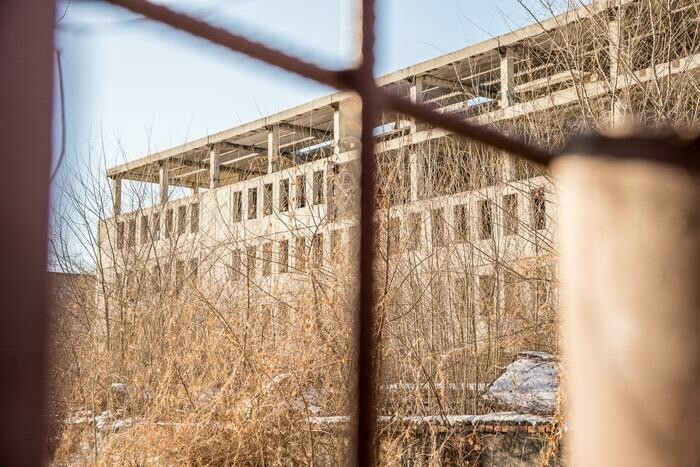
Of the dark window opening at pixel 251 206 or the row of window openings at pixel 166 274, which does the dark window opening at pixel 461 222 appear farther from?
the row of window openings at pixel 166 274

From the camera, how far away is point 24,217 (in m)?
0.33

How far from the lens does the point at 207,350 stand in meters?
3.36

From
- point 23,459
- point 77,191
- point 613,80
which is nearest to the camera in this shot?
point 23,459

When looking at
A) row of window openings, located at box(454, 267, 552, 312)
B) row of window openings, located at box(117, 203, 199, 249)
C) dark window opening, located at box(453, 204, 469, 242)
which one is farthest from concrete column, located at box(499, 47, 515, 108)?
row of window openings, located at box(117, 203, 199, 249)

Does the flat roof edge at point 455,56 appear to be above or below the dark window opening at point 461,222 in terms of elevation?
above

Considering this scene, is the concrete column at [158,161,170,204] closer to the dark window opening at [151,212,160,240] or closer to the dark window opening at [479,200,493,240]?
the dark window opening at [151,212,160,240]

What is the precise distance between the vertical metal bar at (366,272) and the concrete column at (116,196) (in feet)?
18.6

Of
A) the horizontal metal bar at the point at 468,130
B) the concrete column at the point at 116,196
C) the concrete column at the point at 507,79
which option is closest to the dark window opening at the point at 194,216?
the concrete column at the point at 116,196

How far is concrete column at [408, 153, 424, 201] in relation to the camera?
4.54 meters

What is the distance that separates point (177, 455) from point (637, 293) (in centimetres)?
296

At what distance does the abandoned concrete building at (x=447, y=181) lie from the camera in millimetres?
3373

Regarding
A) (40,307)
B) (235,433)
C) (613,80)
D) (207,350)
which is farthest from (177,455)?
(40,307)

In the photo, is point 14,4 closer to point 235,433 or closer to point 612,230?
point 612,230

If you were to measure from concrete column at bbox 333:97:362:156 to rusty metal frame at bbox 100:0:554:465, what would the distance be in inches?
0.4
